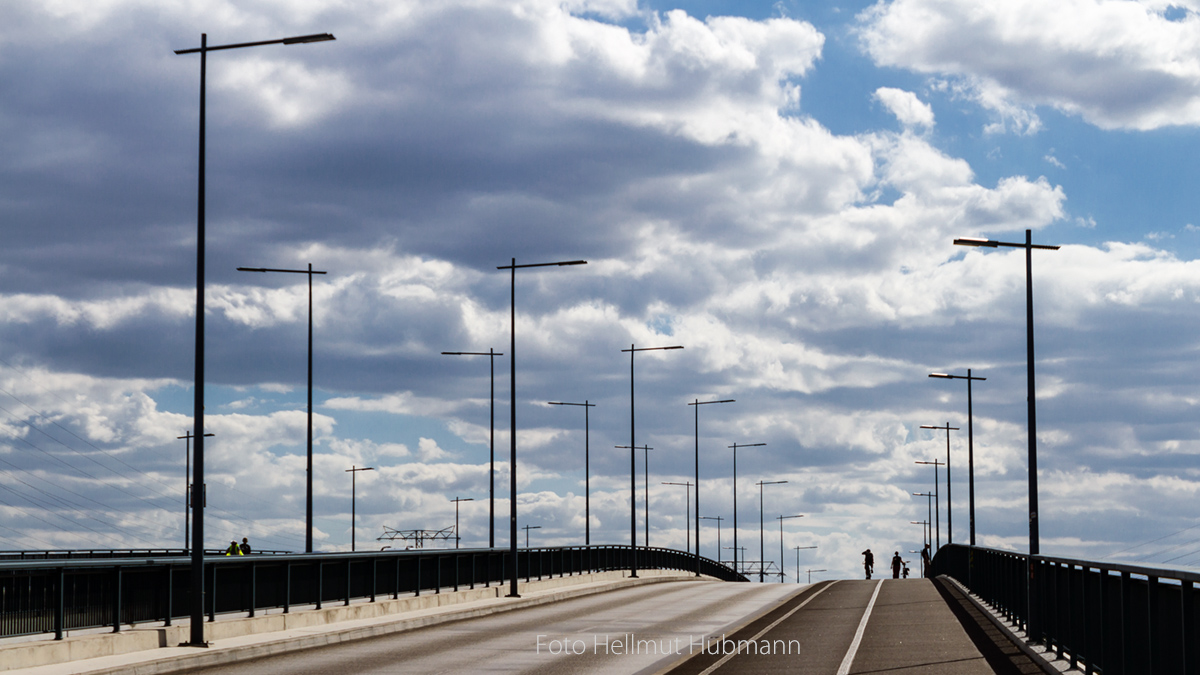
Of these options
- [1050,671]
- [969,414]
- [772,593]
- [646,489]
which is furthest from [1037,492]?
[646,489]

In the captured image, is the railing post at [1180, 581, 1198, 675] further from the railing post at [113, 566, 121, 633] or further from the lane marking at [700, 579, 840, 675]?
the railing post at [113, 566, 121, 633]

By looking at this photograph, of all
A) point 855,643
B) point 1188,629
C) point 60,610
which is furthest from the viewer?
point 855,643

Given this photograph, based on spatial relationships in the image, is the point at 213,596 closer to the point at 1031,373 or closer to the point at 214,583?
the point at 214,583

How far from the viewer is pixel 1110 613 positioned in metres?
14.4

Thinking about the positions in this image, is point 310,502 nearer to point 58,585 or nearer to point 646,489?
point 58,585

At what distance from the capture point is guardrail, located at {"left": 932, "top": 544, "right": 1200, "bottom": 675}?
36.8ft

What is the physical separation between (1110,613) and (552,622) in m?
15.9

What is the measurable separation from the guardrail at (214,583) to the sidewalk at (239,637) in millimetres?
313

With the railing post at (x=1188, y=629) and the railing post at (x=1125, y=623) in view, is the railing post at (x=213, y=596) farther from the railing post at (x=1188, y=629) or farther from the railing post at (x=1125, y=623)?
the railing post at (x=1188, y=629)

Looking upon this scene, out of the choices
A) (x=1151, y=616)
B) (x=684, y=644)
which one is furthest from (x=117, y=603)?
(x=1151, y=616)

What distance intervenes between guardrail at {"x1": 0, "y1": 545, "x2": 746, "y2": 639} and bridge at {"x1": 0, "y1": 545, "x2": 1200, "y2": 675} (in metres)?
0.03

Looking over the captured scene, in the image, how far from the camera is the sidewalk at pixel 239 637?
1730 centimetres

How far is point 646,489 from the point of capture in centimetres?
7231

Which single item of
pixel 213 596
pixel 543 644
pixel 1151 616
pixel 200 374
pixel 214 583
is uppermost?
pixel 200 374
